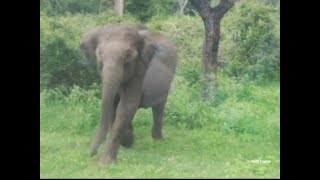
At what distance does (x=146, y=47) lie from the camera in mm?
8633

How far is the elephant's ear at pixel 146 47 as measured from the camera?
8.59m

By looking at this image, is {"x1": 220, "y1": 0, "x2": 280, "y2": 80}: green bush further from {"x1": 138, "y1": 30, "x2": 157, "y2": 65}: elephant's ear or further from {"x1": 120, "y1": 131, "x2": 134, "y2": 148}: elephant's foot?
{"x1": 138, "y1": 30, "x2": 157, "y2": 65}: elephant's ear

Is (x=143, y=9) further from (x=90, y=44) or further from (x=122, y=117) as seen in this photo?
(x=122, y=117)

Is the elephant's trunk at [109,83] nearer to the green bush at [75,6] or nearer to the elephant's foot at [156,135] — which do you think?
the elephant's foot at [156,135]

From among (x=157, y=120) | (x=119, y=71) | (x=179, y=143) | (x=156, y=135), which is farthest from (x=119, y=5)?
(x=119, y=71)

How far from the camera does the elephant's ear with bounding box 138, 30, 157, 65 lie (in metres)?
8.59

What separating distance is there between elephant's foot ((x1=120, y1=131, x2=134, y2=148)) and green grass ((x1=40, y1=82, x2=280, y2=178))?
0.35ft

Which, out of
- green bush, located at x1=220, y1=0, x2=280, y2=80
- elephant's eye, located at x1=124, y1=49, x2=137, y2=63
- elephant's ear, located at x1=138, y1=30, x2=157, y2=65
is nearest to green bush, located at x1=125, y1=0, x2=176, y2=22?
green bush, located at x1=220, y1=0, x2=280, y2=80

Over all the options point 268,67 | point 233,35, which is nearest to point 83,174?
point 268,67

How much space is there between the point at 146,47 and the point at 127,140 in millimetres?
1599

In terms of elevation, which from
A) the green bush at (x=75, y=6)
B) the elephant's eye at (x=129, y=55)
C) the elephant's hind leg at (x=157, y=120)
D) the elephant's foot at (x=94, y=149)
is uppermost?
the green bush at (x=75, y=6)

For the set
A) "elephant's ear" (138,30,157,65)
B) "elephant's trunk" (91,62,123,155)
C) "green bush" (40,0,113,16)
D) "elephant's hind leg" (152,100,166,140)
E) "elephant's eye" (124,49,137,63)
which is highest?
"green bush" (40,0,113,16)

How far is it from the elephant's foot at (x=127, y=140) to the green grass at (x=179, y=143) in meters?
0.11

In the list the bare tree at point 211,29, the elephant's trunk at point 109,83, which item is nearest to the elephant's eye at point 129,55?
the elephant's trunk at point 109,83
